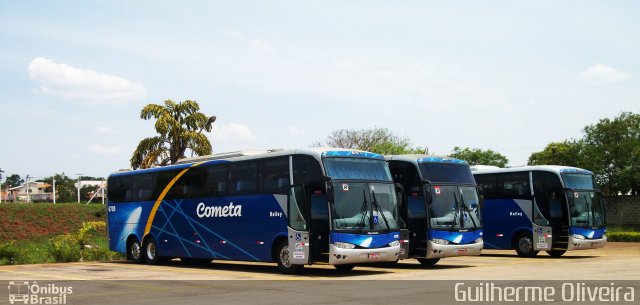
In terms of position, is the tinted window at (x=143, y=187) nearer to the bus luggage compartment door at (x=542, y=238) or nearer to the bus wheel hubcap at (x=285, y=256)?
the bus wheel hubcap at (x=285, y=256)

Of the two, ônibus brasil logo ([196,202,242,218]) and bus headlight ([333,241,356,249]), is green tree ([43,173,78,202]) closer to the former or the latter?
ônibus brasil logo ([196,202,242,218])

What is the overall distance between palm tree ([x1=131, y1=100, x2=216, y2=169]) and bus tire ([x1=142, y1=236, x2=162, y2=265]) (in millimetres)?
11620

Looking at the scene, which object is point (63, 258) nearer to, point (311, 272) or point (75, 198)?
point (311, 272)

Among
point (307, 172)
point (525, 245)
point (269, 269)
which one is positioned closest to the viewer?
point (307, 172)

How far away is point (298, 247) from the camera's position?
19.4 m

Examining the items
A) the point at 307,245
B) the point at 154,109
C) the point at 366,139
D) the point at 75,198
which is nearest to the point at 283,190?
the point at 307,245

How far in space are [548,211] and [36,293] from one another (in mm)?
18166

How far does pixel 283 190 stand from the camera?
66.2 ft

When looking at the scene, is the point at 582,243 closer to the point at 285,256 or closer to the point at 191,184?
the point at 285,256

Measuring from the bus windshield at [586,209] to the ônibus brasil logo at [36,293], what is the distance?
1754cm

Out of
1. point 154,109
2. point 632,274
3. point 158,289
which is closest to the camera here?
point 158,289

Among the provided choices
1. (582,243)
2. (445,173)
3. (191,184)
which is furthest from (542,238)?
(191,184)

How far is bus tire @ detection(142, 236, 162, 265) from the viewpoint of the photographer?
84.6 ft

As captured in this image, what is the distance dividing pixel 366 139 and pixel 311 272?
176ft
